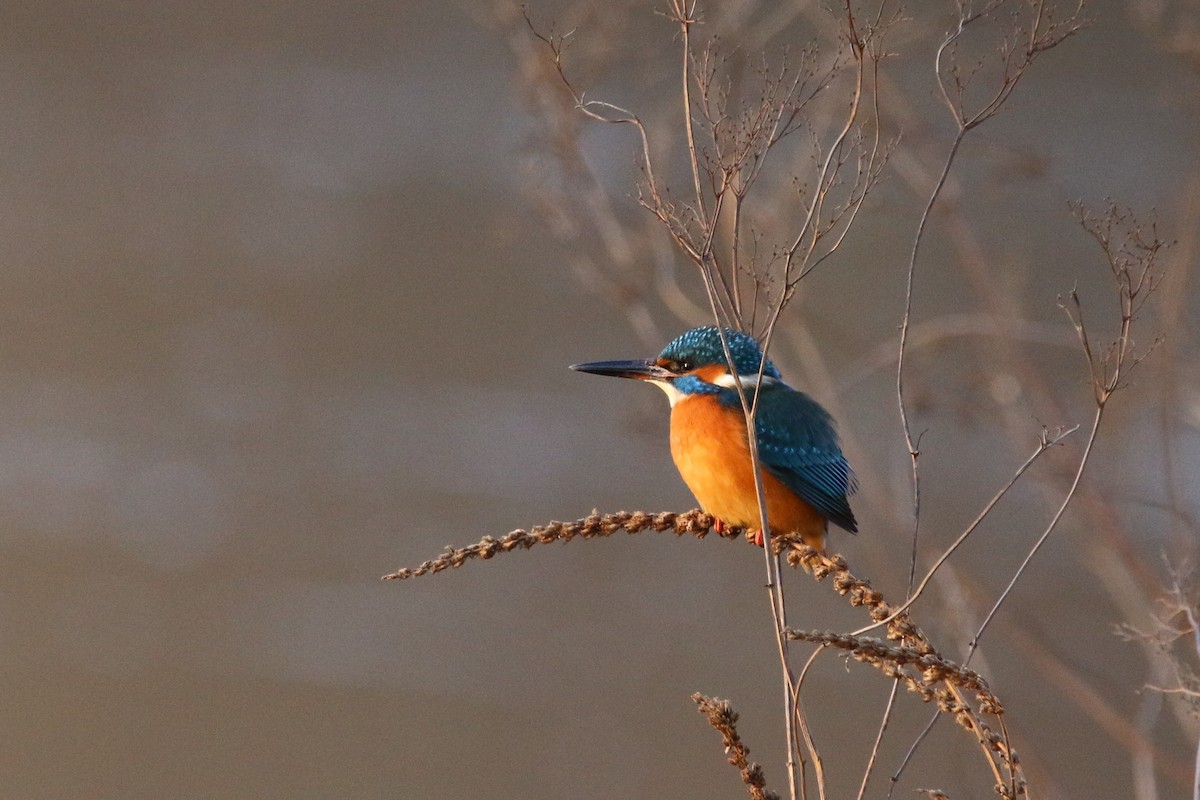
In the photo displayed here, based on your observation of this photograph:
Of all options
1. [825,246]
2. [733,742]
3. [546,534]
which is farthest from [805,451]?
[825,246]

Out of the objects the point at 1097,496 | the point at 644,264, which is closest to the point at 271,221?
the point at 644,264

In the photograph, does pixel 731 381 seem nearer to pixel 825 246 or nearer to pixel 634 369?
pixel 634 369

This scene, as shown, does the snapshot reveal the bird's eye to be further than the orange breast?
Yes

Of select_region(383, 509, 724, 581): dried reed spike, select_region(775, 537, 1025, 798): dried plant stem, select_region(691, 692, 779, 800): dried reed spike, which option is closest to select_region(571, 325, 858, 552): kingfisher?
select_region(383, 509, 724, 581): dried reed spike

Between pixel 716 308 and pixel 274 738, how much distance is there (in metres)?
3.08

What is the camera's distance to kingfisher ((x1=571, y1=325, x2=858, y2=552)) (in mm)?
1618

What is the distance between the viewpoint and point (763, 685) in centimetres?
369

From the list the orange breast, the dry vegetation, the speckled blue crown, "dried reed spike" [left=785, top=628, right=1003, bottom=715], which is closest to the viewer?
"dried reed spike" [left=785, top=628, right=1003, bottom=715]

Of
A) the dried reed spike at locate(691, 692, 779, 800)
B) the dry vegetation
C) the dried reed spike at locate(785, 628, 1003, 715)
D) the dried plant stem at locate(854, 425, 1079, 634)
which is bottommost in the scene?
the dried reed spike at locate(691, 692, 779, 800)

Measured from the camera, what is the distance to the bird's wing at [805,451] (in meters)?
1.63

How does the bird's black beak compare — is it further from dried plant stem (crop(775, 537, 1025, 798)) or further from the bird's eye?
dried plant stem (crop(775, 537, 1025, 798))

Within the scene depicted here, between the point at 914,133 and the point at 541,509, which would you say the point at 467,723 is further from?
the point at 914,133

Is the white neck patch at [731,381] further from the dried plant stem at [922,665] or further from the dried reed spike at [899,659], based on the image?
the dried reed spike at [899,659]

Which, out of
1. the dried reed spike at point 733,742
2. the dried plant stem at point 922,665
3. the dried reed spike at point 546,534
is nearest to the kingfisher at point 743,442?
the dried reed spike at point 546,534
